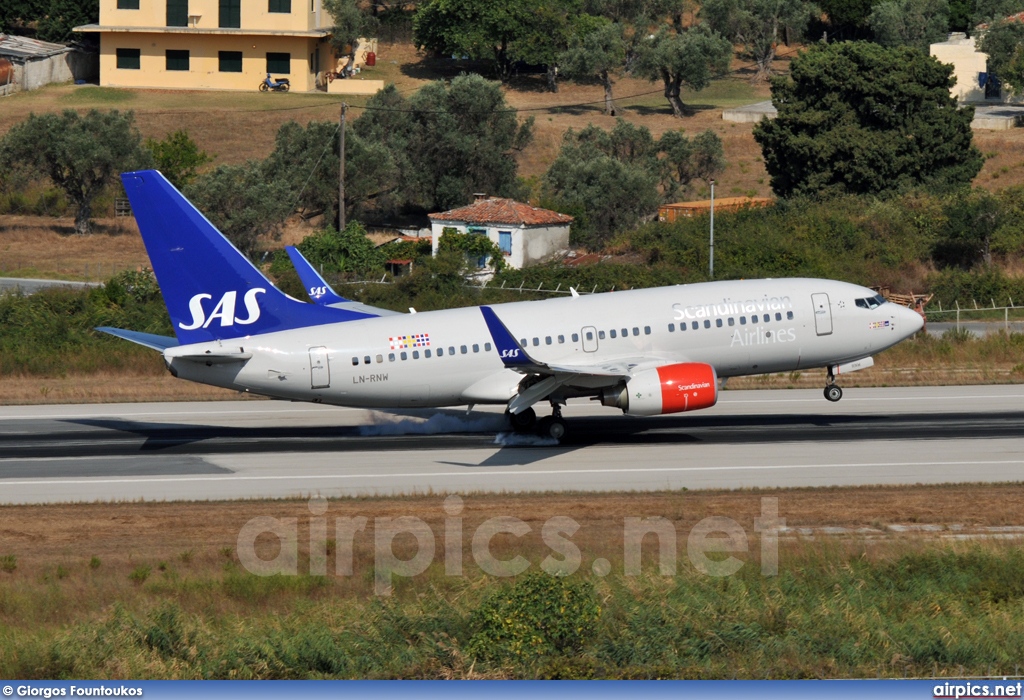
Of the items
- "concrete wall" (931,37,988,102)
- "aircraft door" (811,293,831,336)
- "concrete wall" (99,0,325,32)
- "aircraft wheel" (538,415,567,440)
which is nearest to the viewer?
"aircraft wheel" (538,415,567,440)

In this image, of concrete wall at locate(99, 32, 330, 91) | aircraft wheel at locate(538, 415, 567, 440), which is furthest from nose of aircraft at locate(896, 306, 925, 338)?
concrete wall at locate(99, 32, 330, 91)

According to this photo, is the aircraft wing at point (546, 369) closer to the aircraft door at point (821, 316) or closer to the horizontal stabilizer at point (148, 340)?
the aircraft door at point (821, 316)

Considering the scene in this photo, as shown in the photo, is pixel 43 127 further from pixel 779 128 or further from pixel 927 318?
pixel 927 318

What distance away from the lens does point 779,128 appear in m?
91.0

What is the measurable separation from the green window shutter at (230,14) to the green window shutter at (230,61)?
270 centimetres

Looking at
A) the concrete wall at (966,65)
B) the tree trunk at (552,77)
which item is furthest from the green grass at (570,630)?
the concrete wall at (966,65)

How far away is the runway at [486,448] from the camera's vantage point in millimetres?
33094

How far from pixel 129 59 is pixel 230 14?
11860 mm

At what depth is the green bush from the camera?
64.7ft

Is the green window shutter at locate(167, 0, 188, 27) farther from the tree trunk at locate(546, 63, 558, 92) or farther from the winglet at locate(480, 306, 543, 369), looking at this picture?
the winglet at locate(480, 306, 543, 369)

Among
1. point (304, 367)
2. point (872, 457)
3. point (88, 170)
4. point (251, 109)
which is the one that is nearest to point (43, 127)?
point (88, 170)

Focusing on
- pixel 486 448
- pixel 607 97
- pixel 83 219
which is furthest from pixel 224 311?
pixel 607 97

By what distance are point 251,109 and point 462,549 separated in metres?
99.4

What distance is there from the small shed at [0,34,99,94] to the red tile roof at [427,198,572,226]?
67.3 m
